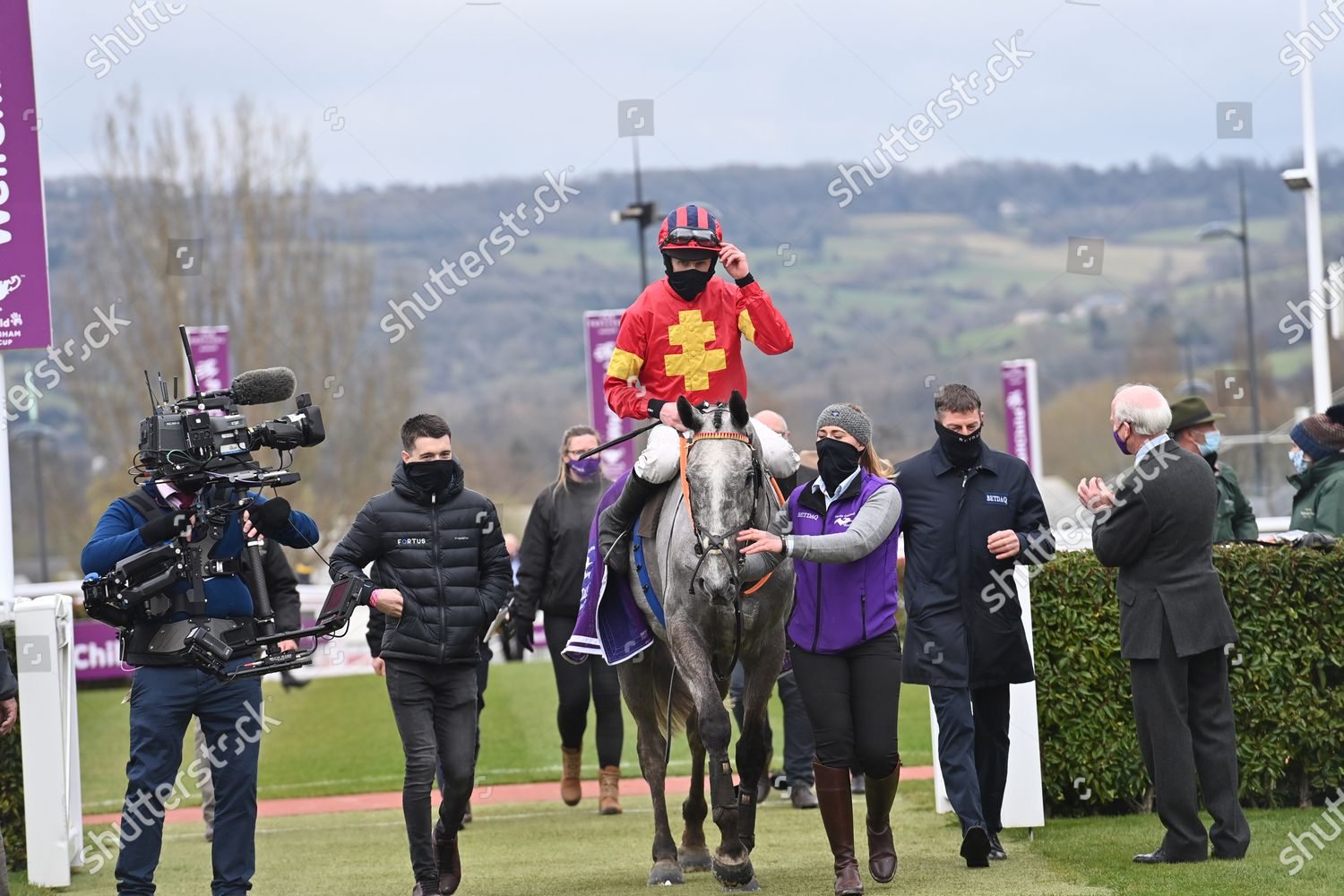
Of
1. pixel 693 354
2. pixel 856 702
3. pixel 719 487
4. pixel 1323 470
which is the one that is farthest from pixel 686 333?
pixel 1323 470

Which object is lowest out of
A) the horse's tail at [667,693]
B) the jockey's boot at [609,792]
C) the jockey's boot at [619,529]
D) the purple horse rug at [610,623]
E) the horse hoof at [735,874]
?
the jockey's boot at [609,792]

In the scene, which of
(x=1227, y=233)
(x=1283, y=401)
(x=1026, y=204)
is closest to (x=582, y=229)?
(x=1026, y=204)

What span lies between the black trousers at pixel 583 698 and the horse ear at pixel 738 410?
10.9 ft

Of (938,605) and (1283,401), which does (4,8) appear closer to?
(938,605)

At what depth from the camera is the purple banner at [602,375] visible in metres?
18.8

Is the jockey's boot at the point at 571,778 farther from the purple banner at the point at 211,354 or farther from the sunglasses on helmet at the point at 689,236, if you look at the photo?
the purple banner at the point at 211,354

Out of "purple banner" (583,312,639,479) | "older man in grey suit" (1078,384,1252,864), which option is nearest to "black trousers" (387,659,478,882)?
"older man in grey suit" (1078,384,1252,864)

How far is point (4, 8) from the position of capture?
26.4ft

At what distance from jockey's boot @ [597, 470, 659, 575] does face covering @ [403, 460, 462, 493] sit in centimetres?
74

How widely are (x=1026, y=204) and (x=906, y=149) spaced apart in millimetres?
130419

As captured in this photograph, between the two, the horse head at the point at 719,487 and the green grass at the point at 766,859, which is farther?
the green grass at the point at 766,859

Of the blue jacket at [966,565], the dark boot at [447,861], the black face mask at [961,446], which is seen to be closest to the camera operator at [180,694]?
the dark boot at [447,861]

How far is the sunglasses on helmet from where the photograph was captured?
713 cm

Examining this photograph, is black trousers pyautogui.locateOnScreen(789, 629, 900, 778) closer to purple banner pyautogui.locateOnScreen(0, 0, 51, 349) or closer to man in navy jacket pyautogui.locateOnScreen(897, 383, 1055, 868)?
man in navy jacket pyautogui.locateOnScreen(897, 383, 1055, 868)
